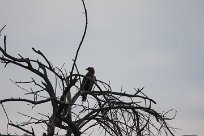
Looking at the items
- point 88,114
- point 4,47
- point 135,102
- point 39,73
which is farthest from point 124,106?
point 4,47

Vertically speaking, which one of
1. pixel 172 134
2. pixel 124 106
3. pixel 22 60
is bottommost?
pixel 172 134

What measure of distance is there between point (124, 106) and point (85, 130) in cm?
64

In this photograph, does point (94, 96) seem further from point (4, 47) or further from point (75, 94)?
point (4, 47)

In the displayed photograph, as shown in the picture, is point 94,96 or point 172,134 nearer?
point 172,134

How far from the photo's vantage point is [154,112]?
186 inches

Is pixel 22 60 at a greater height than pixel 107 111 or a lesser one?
greater

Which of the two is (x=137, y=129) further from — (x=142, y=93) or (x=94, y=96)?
(x=94, y=96)

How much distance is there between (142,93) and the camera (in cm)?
459

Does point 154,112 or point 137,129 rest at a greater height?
point 154,112

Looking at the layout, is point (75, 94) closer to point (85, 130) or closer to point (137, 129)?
point (85, 130)

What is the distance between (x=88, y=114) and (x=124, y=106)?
52 cm

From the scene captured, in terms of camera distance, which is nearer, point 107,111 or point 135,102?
point 135,102

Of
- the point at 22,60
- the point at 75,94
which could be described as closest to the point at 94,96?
the point at 75,94

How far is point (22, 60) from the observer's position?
4609 mm
